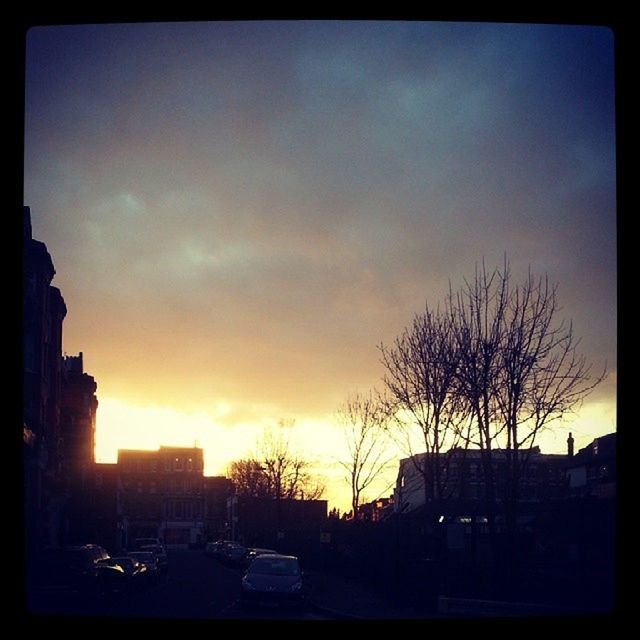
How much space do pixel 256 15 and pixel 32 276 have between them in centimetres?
3376

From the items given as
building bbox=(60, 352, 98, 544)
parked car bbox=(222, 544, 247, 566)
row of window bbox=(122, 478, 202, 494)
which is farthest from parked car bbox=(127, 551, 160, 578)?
row of window bbox=(122, 478, 202, 494)

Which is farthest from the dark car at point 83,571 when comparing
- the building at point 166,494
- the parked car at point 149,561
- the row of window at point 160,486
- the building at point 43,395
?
the row of window at point 160,486

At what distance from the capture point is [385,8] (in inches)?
153

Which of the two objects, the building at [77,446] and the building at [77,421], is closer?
the building at [77,446]

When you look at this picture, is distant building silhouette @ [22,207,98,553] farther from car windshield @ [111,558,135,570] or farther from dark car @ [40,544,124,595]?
dark car @ [40,544,124,595]

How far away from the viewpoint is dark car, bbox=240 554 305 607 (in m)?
16.8

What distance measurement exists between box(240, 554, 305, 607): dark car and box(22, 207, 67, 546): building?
16.9 metres

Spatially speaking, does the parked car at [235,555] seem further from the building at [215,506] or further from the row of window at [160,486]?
the building at [215,506]

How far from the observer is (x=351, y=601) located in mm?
20203

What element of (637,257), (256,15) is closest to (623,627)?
(637,257)

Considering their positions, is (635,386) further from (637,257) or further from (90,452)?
(90,452)

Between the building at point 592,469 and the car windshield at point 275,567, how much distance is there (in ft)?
102

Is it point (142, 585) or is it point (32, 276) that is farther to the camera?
point (32, 276)

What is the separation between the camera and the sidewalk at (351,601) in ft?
53.6
